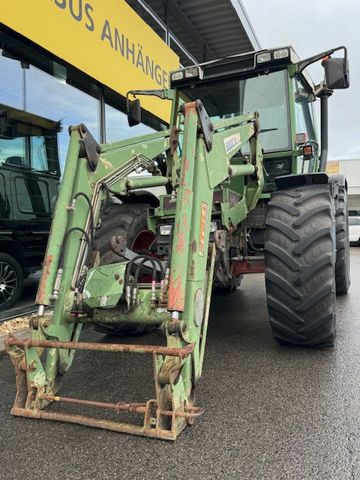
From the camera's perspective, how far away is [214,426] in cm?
244

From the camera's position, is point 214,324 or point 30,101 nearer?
point 214,324

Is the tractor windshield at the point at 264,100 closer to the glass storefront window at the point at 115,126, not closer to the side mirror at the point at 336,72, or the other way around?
the side mirror at the point at 336,72

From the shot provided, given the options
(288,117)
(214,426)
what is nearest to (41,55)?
(288,117)

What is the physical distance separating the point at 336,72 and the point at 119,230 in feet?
8.18

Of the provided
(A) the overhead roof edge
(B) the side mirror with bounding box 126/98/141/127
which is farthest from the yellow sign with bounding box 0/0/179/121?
(A) the overhead roof edge

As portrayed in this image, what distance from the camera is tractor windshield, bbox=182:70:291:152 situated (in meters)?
4.30

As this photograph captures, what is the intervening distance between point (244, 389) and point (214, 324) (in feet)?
5.94

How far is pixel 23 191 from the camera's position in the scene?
5305 millimetres

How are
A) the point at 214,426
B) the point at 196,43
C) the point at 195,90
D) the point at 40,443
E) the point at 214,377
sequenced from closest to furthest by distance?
the point at 40,443 → the point at 214,426 → the point at 214,377 → the point at 195,90 → the point at 196,43

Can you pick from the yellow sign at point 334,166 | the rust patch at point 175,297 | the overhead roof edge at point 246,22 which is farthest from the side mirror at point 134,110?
the yellow sign at point 334,166

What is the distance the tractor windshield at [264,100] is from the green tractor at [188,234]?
0.01 metres

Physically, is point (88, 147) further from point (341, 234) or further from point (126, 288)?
point (341, 234)

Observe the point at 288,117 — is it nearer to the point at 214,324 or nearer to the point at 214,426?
the point at 214,324

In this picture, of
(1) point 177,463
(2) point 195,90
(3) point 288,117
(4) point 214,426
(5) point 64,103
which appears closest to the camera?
(1) point 177,463
